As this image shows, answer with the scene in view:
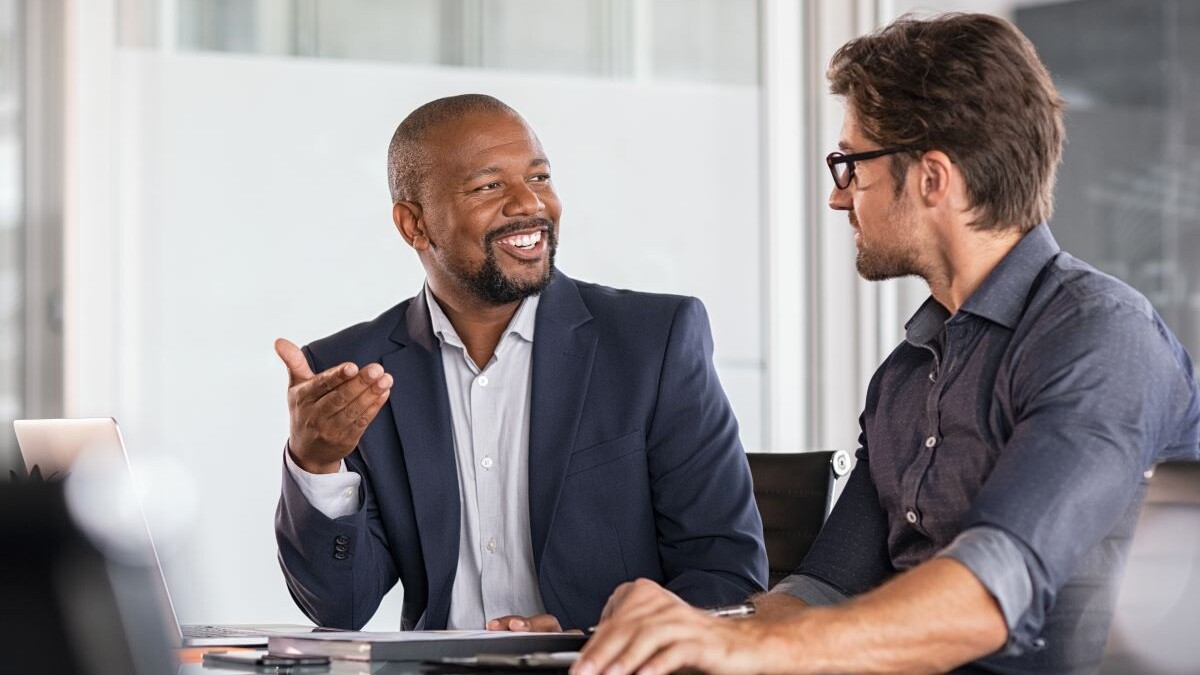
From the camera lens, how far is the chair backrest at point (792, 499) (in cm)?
252

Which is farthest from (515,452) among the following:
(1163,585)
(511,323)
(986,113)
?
(1163,585)

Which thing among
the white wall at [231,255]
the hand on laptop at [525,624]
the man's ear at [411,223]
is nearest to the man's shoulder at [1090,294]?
the hand on laptop at [525,624]

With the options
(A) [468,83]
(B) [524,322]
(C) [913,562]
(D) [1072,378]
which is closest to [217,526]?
(A) [468,83]

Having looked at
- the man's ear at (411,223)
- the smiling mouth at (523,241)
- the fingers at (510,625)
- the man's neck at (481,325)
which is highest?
the man's ear at (411,223)

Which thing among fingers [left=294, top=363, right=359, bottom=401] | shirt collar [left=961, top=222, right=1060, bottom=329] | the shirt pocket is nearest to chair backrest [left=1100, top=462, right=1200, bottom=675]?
shirt collar [left=961, top=222, right=1060, bottom=329]

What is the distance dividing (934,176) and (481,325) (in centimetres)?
95

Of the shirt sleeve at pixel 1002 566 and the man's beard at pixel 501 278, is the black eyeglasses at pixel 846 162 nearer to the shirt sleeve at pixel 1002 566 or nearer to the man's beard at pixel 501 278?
the shirt sleeve at pixel 1002 566

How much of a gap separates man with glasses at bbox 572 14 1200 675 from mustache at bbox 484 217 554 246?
2.33 ft

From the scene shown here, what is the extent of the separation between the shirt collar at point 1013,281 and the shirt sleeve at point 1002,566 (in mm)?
385

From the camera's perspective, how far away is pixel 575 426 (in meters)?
2.36

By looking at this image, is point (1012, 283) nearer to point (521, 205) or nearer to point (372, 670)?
point (372, 670)

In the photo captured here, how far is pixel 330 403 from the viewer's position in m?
2.00

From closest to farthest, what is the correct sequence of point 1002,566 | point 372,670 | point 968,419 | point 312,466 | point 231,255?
point 1002,566
point 372,670
point 968,419
point 312,466
point 231,255

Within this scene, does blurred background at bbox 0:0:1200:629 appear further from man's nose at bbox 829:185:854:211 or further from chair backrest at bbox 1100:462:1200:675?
chair backrest at bbox 1100:462:1200:675
